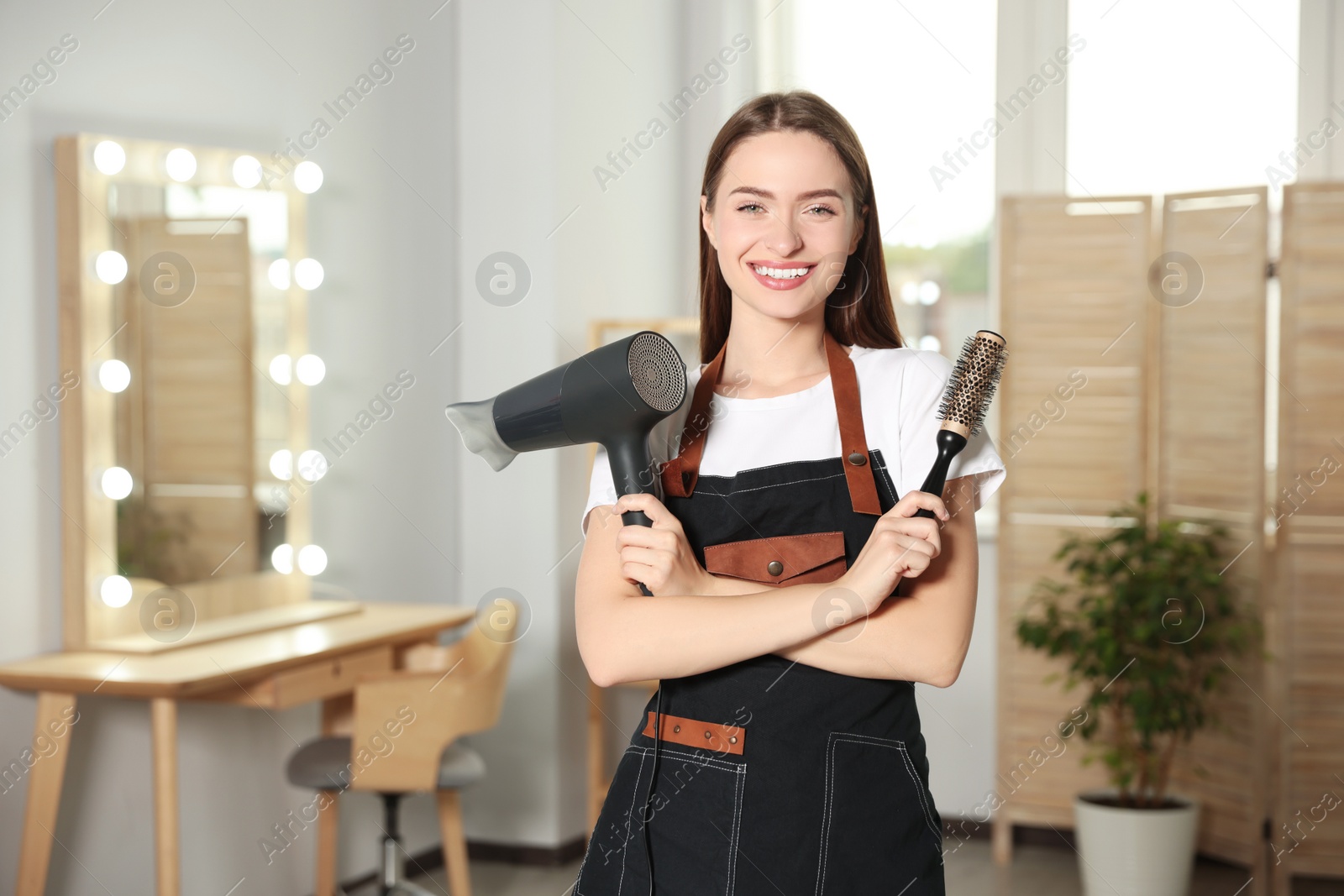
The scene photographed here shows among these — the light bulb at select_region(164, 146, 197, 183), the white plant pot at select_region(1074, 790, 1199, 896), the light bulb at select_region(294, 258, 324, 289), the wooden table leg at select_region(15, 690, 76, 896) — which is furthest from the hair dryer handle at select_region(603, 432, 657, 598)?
the white plant pot at select_region(1074, 790, 1199, 896)

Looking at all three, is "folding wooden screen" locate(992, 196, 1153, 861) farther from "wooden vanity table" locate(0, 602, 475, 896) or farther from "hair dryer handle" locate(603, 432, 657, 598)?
"hair dryer handle" locate(603, 432, 657, 598)

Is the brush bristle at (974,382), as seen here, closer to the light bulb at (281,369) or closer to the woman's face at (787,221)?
the woman's face at (787,221)

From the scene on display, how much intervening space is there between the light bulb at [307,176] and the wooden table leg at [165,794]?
1.35 meters

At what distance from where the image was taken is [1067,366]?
3479 mm

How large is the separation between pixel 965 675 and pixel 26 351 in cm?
268

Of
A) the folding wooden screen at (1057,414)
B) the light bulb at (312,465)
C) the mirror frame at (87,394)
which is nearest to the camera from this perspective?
the mirror frame at (87,394)

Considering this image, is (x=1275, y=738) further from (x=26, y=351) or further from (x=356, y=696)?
(x=26, y=351)

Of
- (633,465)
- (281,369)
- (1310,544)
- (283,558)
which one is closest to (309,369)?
(281,369)

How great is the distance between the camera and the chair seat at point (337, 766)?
9.00ft

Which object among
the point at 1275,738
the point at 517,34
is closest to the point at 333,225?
the point at 517,34

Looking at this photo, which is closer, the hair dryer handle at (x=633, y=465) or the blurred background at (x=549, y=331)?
the hair dryer handle at (x=633, y=465)

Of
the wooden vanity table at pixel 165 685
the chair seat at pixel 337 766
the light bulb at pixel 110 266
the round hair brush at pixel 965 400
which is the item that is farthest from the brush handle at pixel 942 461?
the light bulb at pixel 110 266

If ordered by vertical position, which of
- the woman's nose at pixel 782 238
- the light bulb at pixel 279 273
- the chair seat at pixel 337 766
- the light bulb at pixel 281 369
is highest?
the light bulb at pixel 279 273

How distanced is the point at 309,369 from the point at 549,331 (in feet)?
2.22
